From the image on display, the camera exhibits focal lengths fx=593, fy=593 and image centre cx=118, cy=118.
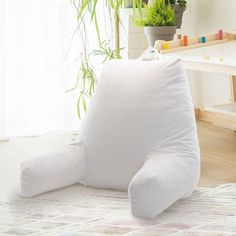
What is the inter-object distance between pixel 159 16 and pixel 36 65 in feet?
3.31

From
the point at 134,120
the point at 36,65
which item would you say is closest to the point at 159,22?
the point at 36,65

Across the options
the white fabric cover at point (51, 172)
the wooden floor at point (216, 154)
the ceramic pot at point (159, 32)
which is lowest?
the wooden floor at point (216, 154)

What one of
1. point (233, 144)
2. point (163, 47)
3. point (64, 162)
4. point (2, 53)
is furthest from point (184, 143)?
point (2, 53)

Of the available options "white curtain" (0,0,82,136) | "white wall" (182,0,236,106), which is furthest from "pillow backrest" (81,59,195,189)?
"white wall" (182,0,236,106)

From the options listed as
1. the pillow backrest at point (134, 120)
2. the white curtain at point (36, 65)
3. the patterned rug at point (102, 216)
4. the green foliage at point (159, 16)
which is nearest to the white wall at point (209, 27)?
the green foliage at point (159, 16)

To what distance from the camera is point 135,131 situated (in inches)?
90.9

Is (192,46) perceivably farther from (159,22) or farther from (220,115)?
(220,115)

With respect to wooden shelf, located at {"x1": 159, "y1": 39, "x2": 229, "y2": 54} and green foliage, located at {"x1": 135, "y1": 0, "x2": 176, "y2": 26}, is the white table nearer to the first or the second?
wooden shelf, located at {"x1": 159, "y1": 39, "x2": 229, "y2": 54}

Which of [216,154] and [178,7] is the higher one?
[178,7]

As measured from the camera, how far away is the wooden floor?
3045 millimetres

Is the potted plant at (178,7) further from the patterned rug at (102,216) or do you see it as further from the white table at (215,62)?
the patterned rug at (102,216)

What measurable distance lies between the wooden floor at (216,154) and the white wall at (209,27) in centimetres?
23

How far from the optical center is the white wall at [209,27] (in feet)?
13.6

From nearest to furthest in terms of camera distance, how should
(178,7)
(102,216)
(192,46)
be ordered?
(102,216), (192,46), (178,7)
